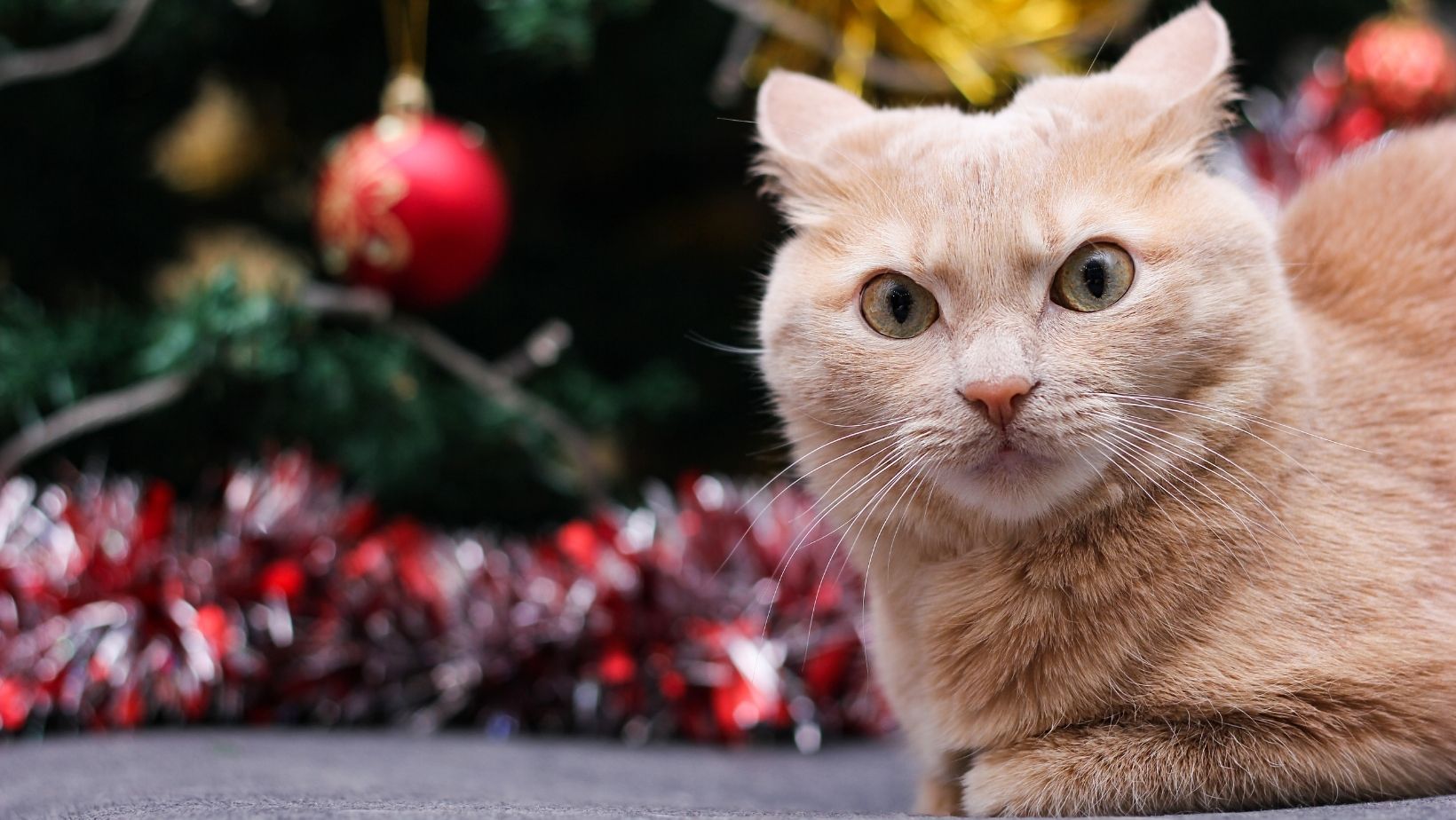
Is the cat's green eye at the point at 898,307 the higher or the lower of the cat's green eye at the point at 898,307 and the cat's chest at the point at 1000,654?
the higher

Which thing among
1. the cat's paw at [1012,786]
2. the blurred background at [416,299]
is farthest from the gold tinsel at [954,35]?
the cat's paw at [1012,786]

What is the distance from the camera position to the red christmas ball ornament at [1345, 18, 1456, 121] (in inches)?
50.5

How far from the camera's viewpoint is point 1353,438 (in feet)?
2.31

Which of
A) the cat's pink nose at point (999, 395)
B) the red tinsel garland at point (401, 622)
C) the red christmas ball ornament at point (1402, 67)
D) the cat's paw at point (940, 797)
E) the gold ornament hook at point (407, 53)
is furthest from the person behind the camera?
the red christmas ball ornament at point (1402, 67)

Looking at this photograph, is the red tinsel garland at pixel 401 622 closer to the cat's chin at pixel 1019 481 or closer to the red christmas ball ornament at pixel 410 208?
the red christmas ball ornament at pixel 410 208

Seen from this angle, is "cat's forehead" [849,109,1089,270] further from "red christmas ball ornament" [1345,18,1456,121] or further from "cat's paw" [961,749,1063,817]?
"red christmas ball ornament" [1345,18,1456,121]

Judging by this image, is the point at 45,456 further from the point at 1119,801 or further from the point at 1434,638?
the point at 1434,638

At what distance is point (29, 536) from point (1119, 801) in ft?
3.33

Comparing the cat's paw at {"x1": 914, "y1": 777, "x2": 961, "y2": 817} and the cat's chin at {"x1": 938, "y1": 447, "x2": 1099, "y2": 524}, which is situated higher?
the cat's chin at {"x1": 938, "y1": 447, "x2": 1099, "y2": 524}

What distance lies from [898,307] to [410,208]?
2.02 feet

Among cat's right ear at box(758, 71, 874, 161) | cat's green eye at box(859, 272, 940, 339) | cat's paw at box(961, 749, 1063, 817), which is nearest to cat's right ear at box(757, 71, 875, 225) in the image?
cat's right ear at box(758, 71, 874, 161)

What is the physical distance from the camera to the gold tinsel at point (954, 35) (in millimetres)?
1115

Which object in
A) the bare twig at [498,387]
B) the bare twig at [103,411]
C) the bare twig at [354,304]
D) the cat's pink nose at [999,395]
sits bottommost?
the cat's pink nose at [999,395]

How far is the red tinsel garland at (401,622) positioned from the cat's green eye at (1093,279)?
1.63 ft
